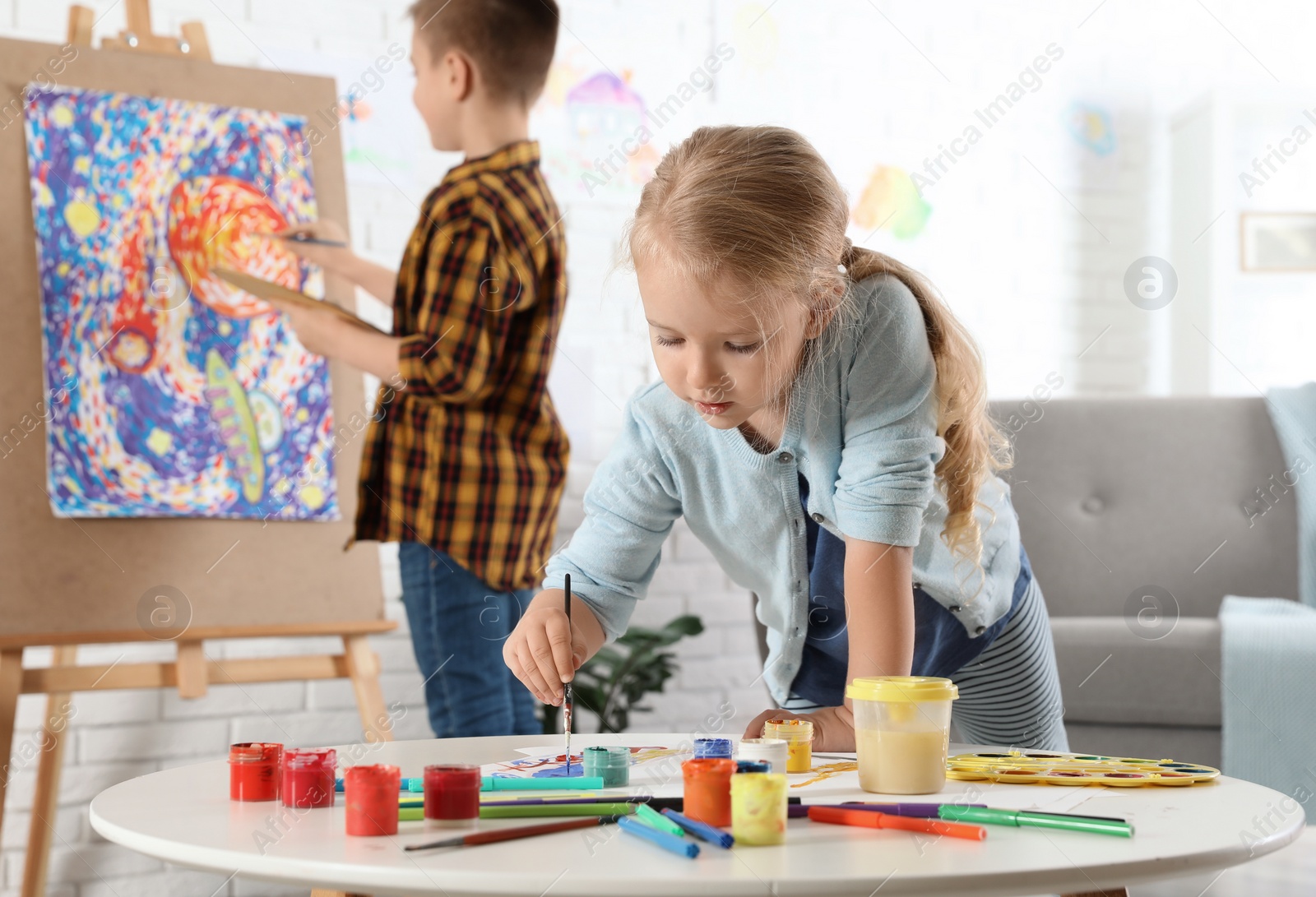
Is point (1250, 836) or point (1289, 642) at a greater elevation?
Answer: point (1250, 836)

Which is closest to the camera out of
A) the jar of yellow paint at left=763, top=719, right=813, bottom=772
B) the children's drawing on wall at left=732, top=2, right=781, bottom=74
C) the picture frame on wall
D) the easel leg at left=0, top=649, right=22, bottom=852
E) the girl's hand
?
the jar of yellow paint at left=763, top=719, right=813, bottom=772

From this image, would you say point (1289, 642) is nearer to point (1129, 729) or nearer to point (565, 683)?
point (1129, 729)

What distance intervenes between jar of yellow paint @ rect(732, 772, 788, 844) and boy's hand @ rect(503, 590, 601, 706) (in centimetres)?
30

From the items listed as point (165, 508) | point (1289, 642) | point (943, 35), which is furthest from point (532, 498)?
point (943, 35)

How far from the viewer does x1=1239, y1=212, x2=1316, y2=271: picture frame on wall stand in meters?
2.79

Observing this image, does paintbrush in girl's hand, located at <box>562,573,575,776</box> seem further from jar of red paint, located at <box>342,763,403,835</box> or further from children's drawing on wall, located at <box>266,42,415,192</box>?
children's drawing on wall, located at <box>266,42,415,192</box>

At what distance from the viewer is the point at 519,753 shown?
0.94 meters

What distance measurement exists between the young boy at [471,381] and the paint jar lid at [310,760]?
2.95 feet

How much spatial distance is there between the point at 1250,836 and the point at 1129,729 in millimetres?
1366

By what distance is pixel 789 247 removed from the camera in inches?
35.3

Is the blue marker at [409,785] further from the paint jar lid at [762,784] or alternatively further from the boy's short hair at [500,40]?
the boy's short hair at [500,40]

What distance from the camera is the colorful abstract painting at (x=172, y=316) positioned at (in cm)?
174

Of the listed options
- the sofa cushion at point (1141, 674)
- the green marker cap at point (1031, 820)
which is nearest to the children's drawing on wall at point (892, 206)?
the sofa cushion at point (1141, 674)

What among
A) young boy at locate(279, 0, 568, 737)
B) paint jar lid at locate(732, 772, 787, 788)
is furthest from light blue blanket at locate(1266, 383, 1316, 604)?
paint jar lid at locate(732, 772, 787, 788)
